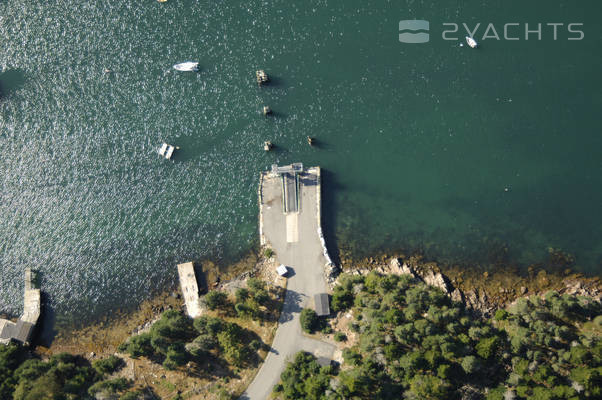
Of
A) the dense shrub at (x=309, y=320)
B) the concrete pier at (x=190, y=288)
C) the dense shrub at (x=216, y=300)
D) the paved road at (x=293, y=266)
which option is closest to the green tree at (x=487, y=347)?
the paved road at (x=293, y=266)

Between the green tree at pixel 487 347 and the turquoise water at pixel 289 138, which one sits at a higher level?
the turquoise water at pixel 289 138

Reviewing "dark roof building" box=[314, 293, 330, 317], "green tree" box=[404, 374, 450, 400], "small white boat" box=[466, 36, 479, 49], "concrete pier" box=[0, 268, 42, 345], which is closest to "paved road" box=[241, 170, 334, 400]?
"dark roof building" box=[314, 293, 330, 317]

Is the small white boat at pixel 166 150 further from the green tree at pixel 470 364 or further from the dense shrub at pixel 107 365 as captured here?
the green tree at pixel 470 364

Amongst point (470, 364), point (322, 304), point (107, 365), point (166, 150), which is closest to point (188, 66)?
point (166, 150)

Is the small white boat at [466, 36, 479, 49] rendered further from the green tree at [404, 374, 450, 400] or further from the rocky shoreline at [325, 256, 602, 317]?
the green tree at [404, 374, 450, 400]

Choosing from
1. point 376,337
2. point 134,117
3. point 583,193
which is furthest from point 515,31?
point 134,117

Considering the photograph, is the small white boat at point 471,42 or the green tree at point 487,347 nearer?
the green tree at point 487,347

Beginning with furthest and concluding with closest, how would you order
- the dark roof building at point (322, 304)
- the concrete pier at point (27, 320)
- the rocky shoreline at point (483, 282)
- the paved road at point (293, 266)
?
the concrete pier at point (27, 320), the rocky shoreline at point (483, 282), the dark roof building at point (322, 304), the paved road at point (293, 266)

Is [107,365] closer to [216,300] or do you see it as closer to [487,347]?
[216,300]

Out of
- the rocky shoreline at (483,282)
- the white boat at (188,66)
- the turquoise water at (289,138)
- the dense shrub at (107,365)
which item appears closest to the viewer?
the dense shrub at (107,365)
